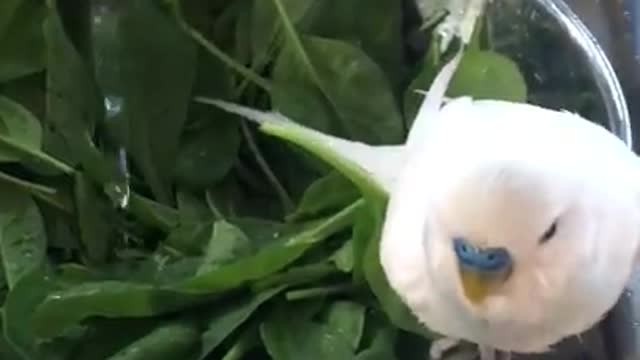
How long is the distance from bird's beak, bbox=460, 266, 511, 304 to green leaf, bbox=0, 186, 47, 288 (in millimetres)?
244

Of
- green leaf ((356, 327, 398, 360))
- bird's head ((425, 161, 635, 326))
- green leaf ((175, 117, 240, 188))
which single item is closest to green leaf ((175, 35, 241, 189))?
green leaf ((175, 117, 240, 188))

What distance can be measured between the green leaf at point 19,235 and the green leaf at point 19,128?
0.02 metres

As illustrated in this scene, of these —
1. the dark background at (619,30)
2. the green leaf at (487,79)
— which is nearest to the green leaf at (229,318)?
the green leaf at (487,79)

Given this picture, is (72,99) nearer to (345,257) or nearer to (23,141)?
(23,141)

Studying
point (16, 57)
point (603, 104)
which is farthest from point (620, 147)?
point (16, 57)

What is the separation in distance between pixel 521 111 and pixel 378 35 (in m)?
0.20

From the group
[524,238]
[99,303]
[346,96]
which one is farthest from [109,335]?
[524,238]

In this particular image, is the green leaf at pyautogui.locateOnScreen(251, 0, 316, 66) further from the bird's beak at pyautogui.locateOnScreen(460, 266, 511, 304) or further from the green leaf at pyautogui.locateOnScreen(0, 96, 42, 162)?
the bird's beak at pyautogui.locateOnScreen(460, 266, 511, 304)

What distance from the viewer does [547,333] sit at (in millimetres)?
461

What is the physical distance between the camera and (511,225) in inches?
16.4

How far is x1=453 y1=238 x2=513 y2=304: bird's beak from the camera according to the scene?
1.39ft

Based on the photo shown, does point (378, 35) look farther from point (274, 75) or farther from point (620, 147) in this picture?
point (620, 147)

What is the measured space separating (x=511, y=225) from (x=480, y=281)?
0.02m

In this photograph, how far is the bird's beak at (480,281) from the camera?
1.41ft
